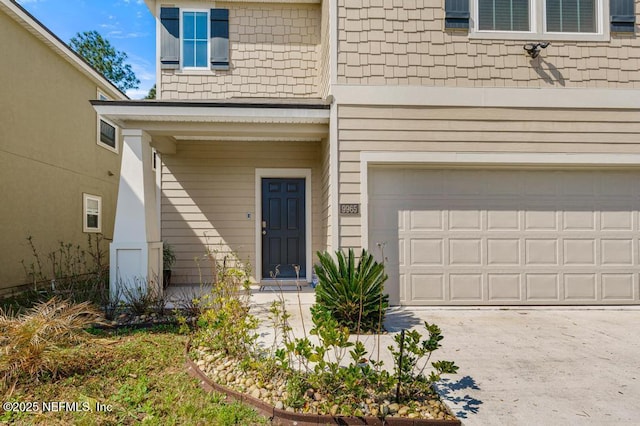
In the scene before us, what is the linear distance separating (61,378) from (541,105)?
6327 millimetres

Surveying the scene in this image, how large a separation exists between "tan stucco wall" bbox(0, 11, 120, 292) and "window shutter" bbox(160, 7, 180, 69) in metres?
2.70

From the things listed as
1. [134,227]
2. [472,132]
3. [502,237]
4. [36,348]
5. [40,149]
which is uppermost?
[40,149]

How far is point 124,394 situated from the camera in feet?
8.98

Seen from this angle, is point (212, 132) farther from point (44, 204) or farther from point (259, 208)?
point (44, 204)

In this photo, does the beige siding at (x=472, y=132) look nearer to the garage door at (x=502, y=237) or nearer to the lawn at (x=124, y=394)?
the garage door at (x=502, y=237)

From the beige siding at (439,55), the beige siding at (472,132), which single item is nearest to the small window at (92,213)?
the beige siding at (472,132)

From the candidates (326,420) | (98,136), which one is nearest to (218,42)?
(98,136)

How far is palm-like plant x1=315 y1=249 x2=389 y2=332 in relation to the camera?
414cm

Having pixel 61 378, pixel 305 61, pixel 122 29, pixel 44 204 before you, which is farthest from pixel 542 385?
pixel 122 29

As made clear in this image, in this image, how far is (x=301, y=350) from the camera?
2520mm

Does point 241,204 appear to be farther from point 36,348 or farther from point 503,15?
point 503,15

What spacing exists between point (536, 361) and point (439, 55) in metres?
4.03

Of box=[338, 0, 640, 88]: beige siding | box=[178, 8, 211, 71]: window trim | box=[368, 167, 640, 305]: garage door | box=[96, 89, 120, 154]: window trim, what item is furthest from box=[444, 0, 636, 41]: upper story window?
box=[96, 89, 120, 154]: window trim

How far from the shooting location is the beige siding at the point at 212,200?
7066 mm
